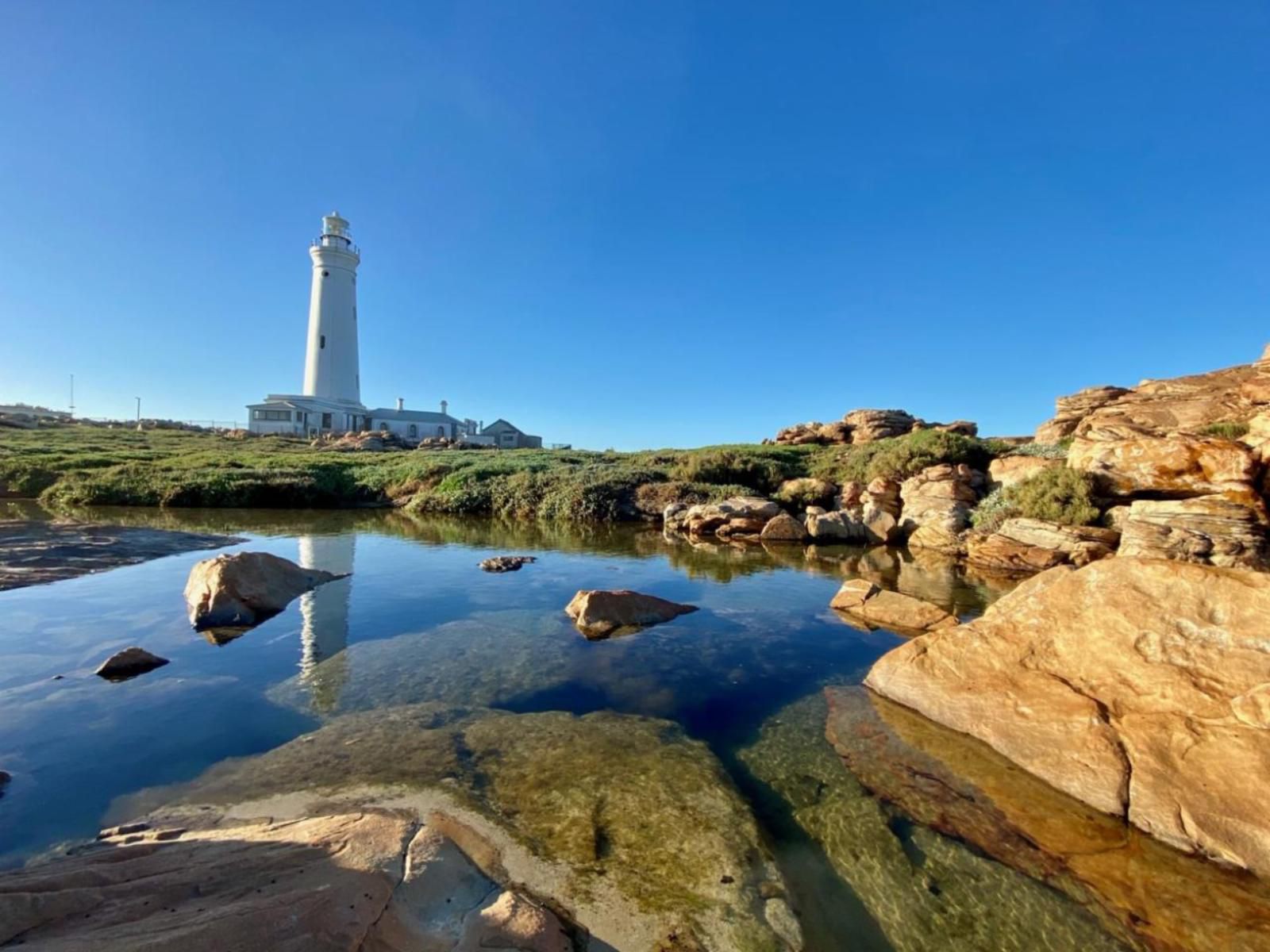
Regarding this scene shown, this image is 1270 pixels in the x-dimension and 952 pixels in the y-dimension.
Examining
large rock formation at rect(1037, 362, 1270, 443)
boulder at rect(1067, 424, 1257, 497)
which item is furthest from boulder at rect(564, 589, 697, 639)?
large rock formation at rect(1037, 362, 1270, 443)

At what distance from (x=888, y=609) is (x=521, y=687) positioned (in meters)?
6.43

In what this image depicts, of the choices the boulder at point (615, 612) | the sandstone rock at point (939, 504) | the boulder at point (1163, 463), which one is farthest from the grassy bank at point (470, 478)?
the boulder at point (615, 612)

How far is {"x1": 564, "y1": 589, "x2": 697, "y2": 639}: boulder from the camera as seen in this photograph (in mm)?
9461

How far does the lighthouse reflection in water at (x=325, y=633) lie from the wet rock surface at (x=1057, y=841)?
555cm

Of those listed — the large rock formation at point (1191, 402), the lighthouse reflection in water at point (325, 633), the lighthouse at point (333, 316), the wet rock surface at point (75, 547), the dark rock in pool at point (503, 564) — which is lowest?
the lighthouse reflection in water at point (325, 633)

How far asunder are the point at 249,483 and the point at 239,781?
26859 millimetres

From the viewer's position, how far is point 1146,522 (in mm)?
13445

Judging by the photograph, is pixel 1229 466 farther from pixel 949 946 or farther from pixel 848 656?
pixel 949 946

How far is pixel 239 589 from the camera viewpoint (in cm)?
970

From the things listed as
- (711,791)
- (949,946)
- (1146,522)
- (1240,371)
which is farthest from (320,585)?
(1240,371)

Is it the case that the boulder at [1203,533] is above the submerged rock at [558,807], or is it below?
above

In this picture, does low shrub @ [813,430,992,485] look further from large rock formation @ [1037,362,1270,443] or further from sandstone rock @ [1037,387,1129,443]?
large rock formation @ [1037,362,1270,443]

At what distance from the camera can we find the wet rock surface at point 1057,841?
11.9 feet

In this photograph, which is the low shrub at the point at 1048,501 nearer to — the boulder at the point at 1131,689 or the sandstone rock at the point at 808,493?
the sandstone rock at the point at 808,493
